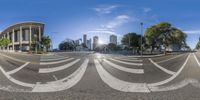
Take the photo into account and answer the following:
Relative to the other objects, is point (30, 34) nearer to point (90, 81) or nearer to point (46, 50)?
point (46, 50)

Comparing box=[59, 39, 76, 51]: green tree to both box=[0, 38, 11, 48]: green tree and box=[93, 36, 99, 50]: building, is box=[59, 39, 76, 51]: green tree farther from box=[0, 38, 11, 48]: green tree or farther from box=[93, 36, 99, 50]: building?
→ box=[0, 38, 11, 48]: green tree

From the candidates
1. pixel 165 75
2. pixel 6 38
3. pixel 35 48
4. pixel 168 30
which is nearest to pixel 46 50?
pixel 35 48

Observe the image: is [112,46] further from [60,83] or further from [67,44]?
[60,83]

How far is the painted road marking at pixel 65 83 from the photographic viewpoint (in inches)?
167

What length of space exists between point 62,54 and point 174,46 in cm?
211

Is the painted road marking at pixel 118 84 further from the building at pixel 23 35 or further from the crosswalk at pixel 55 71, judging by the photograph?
the building at pixel 23 35

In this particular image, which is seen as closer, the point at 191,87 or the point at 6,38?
the point at 6,38

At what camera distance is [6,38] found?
413 centimetres

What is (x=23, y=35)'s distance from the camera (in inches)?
166

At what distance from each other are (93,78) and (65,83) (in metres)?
0.66

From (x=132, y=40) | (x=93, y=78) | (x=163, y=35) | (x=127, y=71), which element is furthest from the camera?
(x=127, y=71)

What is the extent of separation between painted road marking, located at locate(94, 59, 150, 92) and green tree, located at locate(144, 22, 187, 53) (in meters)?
0.83

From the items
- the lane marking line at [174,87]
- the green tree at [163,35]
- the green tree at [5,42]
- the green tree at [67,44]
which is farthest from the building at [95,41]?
the green tree at [5,42]

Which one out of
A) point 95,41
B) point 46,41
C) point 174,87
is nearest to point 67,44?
point 46,41
